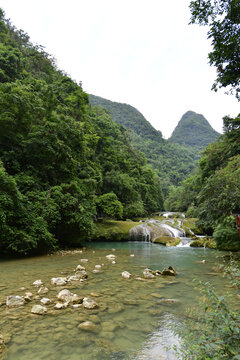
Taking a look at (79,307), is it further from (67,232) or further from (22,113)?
(22,113)

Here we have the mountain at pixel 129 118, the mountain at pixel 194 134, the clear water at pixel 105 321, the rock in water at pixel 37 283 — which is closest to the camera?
the clear water at pixel 105 321

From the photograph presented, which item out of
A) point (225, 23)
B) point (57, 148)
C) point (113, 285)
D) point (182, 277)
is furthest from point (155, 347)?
point (57, 148)

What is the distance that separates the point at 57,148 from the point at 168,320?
12001 mm

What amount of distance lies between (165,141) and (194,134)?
61.5m

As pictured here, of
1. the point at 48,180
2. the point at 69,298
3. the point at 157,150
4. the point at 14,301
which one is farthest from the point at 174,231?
the point at 157,150

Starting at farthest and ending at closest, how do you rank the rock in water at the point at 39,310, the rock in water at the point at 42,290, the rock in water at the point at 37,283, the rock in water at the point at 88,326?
the rock in water at the point at 37,283
the rock in water at the point at 42,290
the rock in water at the point at 39,310
the rock in water at the point at 88,326

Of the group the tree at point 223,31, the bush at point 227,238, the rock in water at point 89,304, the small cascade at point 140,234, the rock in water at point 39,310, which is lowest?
the small cascade at point 140,234

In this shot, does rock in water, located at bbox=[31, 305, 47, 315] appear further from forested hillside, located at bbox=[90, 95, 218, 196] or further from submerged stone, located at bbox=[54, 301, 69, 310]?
forested hillside, located at bbox=[90, 95, 218, 196]

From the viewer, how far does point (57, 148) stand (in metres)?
14.2

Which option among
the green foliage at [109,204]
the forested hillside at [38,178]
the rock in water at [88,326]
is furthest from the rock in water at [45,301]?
the green foliage at [109,204]

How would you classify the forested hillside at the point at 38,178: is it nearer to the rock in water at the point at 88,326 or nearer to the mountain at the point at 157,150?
the rock in water at the point at 88,326

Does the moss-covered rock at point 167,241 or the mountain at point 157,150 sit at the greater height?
the mountain at point 157,150

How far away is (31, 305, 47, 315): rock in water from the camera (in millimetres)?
4450

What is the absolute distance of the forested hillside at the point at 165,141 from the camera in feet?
322
